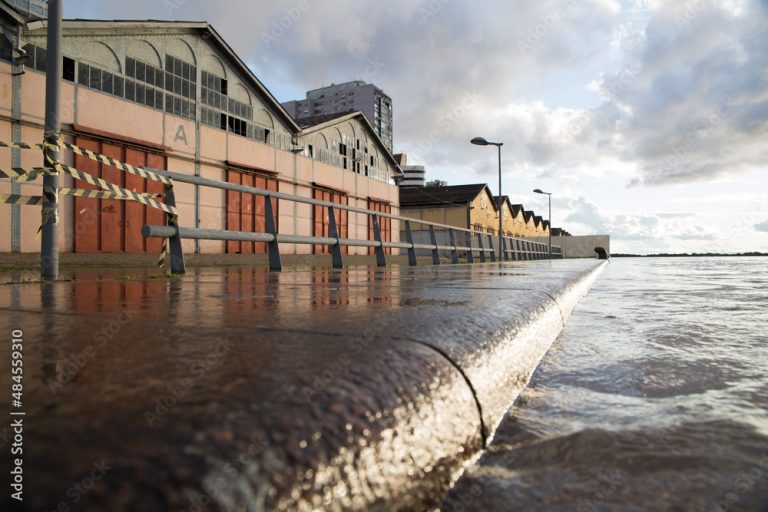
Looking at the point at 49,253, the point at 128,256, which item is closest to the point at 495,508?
the point at 49,253

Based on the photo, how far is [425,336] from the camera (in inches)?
45.2

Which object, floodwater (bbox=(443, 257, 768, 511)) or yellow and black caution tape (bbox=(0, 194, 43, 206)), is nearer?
floodwater (bbox=(443, 257, 768, 511))

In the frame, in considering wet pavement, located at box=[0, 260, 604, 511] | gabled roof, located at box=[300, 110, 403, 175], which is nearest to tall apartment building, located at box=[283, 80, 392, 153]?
gabled roof, located at box=[300, 110, 403, 175]

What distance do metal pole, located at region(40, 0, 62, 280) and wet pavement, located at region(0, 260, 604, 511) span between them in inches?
132

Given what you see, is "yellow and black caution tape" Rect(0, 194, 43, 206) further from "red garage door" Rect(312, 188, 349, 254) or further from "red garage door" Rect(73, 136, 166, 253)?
"red garage door" Rect(312, 188, 349, 254)

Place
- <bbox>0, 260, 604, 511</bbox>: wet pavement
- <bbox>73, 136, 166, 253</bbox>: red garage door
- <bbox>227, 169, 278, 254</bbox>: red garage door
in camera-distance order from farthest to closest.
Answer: <bbox>227, 169, 278, 254</bbox>: red garage door < <bbox>73, 136, 166, 253</bbox>: red garage door < <bbox>0, 260, 604, 511</bbox>: wet pavement

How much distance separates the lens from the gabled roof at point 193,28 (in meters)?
13.4

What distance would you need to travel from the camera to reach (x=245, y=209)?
1927cm

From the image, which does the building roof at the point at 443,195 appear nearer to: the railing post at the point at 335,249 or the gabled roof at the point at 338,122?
the gabled roof at the point at 338,122

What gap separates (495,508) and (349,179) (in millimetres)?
25263

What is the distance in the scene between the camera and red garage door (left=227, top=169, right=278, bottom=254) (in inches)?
728

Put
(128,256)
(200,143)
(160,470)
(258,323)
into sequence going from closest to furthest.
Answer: (160,470) → (258,323) → (128,256) → (200,143)

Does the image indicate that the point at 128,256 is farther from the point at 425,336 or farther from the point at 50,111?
the point at 425,336

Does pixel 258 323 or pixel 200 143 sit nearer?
pixel 258 323
